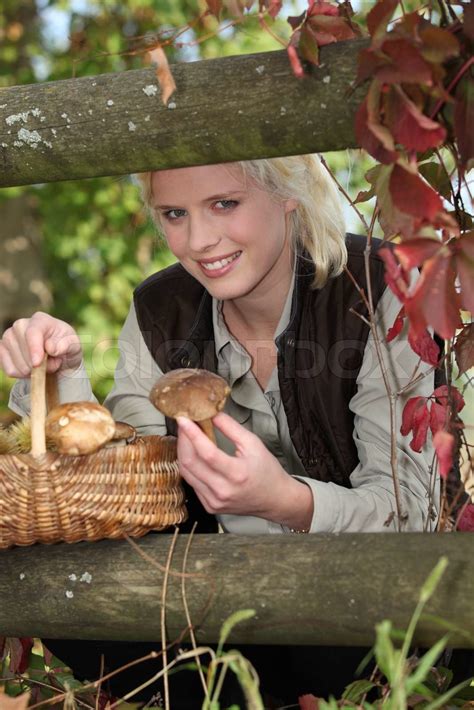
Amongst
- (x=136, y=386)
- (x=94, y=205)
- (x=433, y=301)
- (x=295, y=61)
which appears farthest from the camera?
(x=94, y=205)

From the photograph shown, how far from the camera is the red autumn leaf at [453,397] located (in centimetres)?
151

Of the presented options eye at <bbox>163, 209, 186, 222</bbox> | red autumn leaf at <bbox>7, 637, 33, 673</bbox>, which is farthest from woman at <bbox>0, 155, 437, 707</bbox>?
red autumn leaf at <bbox>7, 637, 33, 673</bbox>

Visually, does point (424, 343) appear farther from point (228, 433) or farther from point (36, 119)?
point (36, 119)

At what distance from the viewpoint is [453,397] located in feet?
4.94

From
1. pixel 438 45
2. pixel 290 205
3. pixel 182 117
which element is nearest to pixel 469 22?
pixel 438 45

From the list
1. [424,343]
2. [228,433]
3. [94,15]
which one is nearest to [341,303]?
[424,343]

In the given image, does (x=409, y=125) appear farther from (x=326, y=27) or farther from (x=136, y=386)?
(x=136, y=386)

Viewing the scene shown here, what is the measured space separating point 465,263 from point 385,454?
721 mm

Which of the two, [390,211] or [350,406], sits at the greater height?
[390,211]

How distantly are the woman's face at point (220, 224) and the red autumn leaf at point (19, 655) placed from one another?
78 cm

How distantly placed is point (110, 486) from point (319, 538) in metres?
0.29

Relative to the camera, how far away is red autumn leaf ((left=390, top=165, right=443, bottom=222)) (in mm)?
1056

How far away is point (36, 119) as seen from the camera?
1.35 m

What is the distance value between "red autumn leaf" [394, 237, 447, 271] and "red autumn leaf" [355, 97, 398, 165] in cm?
10
